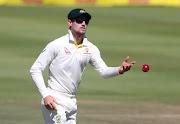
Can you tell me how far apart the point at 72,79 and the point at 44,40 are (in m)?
12.8

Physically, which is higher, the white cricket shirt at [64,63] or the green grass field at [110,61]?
the white cricket shirt at [64,63]

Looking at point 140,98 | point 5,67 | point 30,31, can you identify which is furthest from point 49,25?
point 140,98

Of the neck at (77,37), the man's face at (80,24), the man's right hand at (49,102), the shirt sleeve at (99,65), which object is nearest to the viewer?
the man's right hand at (49,102)

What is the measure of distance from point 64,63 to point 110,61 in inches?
448

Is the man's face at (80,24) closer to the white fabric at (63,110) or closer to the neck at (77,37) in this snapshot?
the neck at (77,37)

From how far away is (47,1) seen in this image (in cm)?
2100

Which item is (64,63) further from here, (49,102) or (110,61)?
(110,61)

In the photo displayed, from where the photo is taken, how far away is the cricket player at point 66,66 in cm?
738

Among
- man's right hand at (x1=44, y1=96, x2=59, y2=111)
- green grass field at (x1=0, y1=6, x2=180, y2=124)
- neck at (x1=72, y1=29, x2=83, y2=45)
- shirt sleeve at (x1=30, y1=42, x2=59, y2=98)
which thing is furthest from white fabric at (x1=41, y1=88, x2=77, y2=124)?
green grass field at (x1=0, y1=6, x2=180, y2=124)

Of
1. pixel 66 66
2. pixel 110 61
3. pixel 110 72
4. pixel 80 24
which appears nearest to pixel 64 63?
pixel 66 66

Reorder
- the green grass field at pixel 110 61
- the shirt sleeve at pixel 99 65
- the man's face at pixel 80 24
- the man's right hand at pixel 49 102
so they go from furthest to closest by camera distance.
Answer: the green grass field at pixel 110 61, the shirt sleeve at pixel 99 65, the man's face at pixel 80 24, the man's right hand at pixel 49 102

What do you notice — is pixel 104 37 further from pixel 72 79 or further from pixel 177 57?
pixel 72 79

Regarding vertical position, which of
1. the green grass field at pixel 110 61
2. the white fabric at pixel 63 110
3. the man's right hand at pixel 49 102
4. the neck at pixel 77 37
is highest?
the neck at pixel 77 37

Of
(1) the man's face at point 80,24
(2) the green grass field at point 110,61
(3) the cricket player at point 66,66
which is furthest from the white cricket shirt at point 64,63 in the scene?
(2) the green grass field at point 110,61
